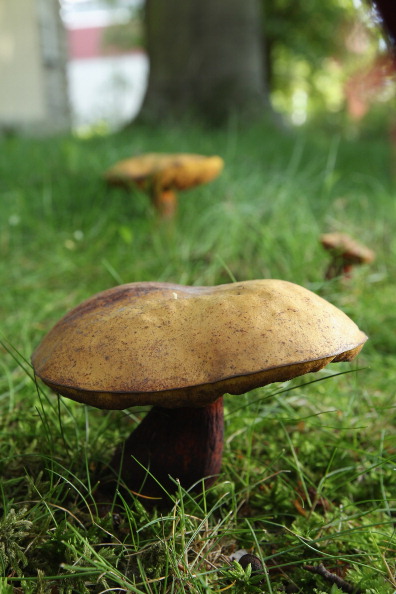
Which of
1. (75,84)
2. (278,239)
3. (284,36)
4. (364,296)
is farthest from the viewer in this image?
(75,84)

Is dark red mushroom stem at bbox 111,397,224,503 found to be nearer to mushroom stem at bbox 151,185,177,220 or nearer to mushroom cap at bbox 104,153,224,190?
mushroom cap at bbox 104,153,224,190

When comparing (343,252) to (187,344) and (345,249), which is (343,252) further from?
(187,344)

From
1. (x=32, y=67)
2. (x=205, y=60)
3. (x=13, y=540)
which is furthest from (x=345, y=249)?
(x=32, y=67)

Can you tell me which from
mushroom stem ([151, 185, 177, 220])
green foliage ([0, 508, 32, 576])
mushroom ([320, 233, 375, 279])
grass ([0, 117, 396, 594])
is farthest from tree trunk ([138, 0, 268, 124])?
green foliage ([0, 508, 32, 576])

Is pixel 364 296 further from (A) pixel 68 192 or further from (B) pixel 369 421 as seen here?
(A) pixel 68 192

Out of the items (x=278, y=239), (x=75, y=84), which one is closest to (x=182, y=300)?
(x=278, y=239)

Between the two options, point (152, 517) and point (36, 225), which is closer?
point (152, 517)
